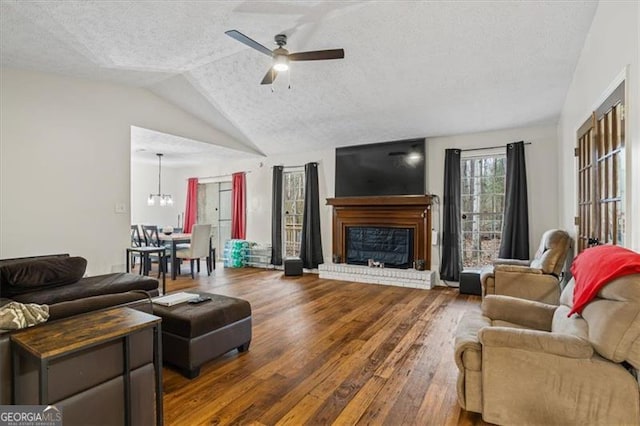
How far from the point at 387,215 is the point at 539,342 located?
166 inches

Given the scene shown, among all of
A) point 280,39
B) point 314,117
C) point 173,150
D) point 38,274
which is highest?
point 280,39

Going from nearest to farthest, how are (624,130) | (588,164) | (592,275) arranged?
(592,275)
(624,130)
(588,164)

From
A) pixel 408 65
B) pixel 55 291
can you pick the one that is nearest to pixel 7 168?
pixel 55 291

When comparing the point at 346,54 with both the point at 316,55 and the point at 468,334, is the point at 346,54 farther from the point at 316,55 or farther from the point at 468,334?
the point at 468,334

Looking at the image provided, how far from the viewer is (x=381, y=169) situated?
235 inches

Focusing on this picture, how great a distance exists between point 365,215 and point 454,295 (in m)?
2.08

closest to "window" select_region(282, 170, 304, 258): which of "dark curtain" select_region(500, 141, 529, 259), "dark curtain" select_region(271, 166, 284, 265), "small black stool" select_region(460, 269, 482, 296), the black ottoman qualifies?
"dark curtain" select_region(271, 166, 284, 265)

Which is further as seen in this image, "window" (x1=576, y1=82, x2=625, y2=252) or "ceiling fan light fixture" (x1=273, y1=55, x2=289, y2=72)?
"ceiling fan light fixture" (x1=273, y1=55, x2=289, y2=72)

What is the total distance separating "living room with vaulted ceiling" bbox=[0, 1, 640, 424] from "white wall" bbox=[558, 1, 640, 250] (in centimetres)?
2

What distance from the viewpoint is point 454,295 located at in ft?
16.0

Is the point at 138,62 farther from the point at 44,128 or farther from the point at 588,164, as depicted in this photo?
the point at 588,164

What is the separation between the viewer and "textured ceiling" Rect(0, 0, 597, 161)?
3.03m

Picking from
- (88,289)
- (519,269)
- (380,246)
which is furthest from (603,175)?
(88,289)

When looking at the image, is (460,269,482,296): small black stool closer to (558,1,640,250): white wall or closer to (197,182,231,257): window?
(558,1,640,250): white wall
